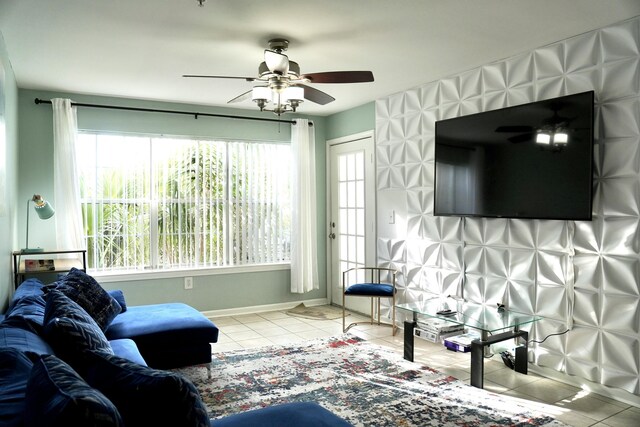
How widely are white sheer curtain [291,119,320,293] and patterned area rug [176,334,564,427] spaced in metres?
1.75

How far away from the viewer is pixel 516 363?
→ 366cm

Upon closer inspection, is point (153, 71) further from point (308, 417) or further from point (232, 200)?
point (308, 417)

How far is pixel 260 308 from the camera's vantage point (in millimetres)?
5840

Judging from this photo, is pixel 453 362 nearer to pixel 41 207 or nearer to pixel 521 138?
pixel 521 138

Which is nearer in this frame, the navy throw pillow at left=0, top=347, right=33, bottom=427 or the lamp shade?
the navy throw pillow at left=0, top=347, right=33, bottom=427

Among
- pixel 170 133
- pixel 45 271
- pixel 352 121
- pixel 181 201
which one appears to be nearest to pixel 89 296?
pixel 45 271

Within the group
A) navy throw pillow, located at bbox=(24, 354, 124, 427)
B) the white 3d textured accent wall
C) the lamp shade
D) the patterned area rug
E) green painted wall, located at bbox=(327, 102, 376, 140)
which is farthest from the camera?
green painted wall, located at bbox=(327, 102, 376, 140)

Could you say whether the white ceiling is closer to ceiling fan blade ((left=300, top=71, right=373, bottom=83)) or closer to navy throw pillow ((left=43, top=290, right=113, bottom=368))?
ceiling fan blade ((left=300, top=71, right=373, bottom=83))

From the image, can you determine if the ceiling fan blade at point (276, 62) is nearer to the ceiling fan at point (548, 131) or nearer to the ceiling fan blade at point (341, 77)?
the ceiling fan blade at point (341, 77)

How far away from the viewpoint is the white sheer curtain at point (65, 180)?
4660 mm

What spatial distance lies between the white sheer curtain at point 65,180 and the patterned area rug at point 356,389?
6.48 feet

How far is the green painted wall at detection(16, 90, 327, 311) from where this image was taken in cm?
468

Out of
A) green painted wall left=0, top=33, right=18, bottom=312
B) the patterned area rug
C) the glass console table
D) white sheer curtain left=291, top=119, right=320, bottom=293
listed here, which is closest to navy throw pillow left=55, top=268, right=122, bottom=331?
green painted wall left=0, top=33, right=18, bottom=312

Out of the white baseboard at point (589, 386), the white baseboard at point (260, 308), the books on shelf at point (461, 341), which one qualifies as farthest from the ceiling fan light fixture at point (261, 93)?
the white baseboard at point (260, 308)
